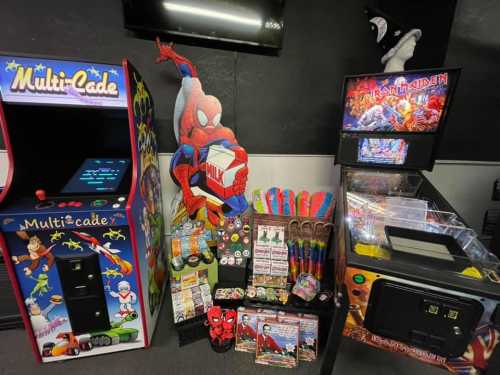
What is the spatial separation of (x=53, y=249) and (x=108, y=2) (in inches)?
65.8

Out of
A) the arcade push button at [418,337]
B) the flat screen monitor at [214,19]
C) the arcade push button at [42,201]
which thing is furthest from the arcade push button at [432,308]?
the flat screen monitor at [214,19]

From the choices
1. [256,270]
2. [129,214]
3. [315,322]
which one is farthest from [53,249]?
[315,322]

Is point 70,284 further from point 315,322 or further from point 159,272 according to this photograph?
point 315,322

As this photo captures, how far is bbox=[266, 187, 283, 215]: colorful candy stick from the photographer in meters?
1.94

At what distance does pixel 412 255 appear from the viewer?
102 centimetres

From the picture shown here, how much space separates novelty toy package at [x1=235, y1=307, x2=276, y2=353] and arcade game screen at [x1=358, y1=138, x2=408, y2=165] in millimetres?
1237

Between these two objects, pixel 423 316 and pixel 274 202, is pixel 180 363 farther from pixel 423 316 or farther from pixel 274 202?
pixel 423 316

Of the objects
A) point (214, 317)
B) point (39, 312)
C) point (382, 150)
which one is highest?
point (382, 150)

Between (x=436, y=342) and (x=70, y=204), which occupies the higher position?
(x=70, y=204)

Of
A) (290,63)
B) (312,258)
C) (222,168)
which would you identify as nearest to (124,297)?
(222,168)

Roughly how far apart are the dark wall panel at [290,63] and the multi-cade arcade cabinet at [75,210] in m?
0.55

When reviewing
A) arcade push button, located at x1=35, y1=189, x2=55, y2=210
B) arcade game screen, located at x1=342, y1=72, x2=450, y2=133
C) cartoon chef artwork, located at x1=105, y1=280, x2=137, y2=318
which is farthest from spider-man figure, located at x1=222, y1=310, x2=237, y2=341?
arcade game screen, located at x1=342, y1=72, x2=450, y2=133

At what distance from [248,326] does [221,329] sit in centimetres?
17

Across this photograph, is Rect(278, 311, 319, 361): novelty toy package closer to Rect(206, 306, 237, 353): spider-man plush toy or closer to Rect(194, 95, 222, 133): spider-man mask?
Rect(206, 306, 237, 353): spider-man plush toy
